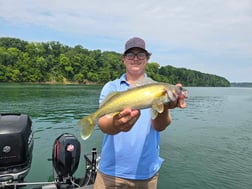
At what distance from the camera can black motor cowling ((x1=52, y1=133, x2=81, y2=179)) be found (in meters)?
5.63

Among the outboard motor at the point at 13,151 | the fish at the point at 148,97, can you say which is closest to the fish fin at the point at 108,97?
the fish at the point at 148,97

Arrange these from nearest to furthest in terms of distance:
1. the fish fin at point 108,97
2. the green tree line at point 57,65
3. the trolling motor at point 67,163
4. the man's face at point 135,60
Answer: the fish fin at point 108,97
the man's face at point 135,60
the trolling motor at point 67,163
the green tree line at point 57,65

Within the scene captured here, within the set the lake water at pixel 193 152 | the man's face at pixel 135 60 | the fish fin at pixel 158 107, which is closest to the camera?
the fish fin at pixel 158 107

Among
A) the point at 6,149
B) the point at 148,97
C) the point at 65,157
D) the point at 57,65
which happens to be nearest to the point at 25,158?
the point at 6,149

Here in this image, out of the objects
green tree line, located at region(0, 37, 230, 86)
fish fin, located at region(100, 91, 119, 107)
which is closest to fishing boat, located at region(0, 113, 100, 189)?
fish fin, located at region(100, 91, 119, 107)

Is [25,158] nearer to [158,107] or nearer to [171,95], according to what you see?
[158,107]

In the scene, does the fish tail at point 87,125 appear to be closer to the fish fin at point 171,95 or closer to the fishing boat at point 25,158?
the fish fin at point 171,95

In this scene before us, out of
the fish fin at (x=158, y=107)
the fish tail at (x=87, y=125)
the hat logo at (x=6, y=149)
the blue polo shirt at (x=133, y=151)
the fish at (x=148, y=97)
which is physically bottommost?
the hat logo at (x=6, y=149)

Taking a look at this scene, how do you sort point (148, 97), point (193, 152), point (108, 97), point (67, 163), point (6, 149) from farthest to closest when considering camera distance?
1. point (193, 152)
2. point (67, 163)
3. point (6, 149)
4. point (108, 97)
5. point (148, 97)

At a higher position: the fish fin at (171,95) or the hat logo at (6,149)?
the fish fin at (171,95)

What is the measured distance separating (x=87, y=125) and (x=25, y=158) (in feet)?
9.90

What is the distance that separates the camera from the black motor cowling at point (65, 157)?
5.63 meters

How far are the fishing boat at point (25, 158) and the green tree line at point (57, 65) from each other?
80.1 metres

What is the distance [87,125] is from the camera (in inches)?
122
